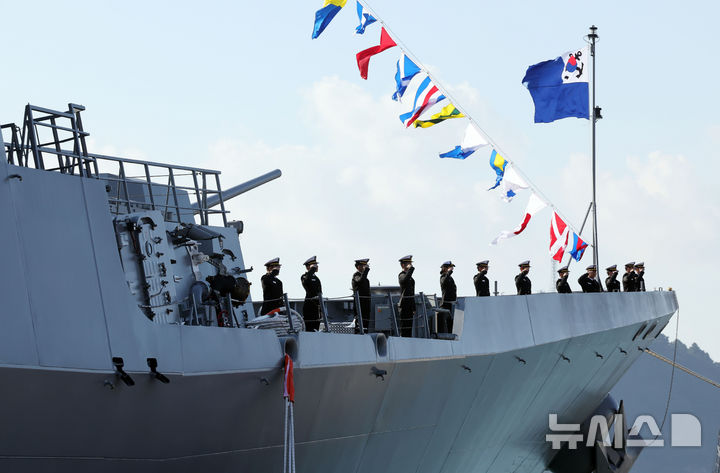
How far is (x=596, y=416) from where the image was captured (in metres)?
23.4

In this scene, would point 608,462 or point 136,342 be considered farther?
point 608,462

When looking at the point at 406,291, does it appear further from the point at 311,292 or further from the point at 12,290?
the point at 12,290

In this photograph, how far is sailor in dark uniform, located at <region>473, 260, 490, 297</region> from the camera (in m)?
16.3

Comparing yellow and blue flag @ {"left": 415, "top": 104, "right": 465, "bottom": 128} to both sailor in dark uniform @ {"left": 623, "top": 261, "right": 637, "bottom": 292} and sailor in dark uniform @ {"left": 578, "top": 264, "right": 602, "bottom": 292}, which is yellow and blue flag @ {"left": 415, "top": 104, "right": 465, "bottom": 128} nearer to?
sailor in dark uniform @ {"left": 578, "top": 264, "right": 602, "bottom": 292}

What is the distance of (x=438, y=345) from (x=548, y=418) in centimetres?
696

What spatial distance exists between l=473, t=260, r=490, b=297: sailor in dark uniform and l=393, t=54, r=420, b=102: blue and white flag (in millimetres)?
2861

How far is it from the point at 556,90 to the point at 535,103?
0.44m

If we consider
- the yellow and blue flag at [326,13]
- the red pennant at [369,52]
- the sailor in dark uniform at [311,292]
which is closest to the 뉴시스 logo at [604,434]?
the red pennant at [369,52]

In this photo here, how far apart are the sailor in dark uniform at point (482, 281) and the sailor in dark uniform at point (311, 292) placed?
5.02 meters

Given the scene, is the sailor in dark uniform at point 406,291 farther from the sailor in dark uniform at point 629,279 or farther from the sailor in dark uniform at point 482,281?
the sailor in dark uniform at point 629,279

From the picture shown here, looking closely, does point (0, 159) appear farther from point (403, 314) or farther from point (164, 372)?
point (403, 314)

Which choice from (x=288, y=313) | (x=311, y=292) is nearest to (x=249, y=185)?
(x=311, y=292)

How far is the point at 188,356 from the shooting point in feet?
28.8

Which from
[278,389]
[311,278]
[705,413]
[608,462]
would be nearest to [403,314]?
[311,278]
